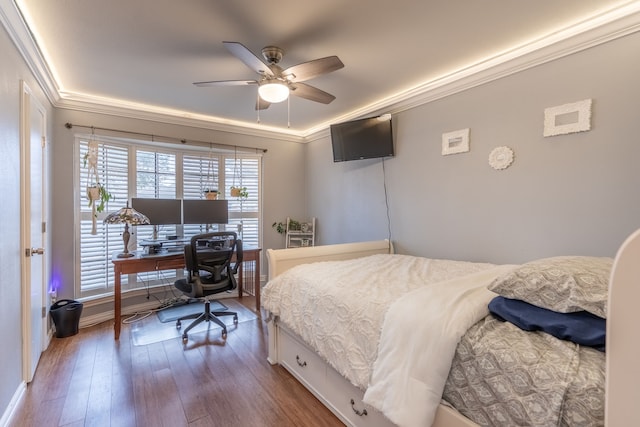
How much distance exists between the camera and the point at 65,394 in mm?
2033

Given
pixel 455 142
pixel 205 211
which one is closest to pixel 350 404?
pixel 455 142

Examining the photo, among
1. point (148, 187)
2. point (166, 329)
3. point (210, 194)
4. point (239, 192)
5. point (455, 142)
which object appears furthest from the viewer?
point (239, 192)

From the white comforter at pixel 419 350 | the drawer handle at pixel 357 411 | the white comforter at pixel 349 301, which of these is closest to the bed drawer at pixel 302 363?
the white comforter at pixel 349 301

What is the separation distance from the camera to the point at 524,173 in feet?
7.73

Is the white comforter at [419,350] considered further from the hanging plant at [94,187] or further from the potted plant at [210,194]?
the hanging plant at [94,187]

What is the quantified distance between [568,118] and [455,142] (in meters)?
0.85

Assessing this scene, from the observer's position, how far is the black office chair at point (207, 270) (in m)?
2.81

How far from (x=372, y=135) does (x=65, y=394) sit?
134 inches

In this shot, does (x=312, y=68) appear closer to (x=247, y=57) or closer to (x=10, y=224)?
(x=247, y=57)

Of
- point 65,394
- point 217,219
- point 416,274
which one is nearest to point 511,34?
point 416,274

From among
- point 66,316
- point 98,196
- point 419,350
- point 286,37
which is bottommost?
point 66,316

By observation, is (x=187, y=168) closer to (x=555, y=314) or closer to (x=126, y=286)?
(x=126, y=286)

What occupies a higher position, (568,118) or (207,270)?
(568,118)

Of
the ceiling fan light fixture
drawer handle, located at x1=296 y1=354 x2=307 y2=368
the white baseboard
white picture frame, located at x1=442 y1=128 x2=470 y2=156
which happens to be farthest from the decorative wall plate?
the white baseboard
